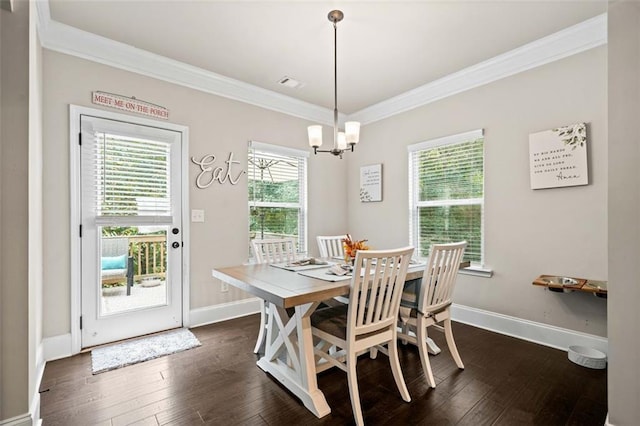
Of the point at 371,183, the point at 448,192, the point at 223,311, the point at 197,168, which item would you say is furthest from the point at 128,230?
the point at 448,192

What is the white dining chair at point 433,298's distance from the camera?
2.16 meters

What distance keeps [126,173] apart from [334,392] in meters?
2.59

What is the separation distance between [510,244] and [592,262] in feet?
2.03

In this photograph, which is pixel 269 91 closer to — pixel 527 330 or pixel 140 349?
pixel 140 349

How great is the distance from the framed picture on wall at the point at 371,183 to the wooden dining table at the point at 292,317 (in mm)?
2042

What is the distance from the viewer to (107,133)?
2.83m

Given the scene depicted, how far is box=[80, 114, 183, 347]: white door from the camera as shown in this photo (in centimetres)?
274

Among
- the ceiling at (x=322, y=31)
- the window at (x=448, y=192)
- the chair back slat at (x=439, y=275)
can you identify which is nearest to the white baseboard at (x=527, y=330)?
the window at (x=448, y=192)

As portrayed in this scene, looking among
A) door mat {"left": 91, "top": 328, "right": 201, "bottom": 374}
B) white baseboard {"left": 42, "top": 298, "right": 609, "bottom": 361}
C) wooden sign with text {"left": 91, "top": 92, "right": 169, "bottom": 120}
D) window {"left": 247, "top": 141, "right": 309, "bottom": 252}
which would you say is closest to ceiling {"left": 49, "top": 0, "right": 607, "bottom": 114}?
wooden sign with text {"left": 91, "top": 92, "right": 169, "bottom": 120}

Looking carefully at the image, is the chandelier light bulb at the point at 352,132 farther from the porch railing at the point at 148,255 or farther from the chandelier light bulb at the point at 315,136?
the porch railing at the point at 148,255

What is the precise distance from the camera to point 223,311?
350 centimetres

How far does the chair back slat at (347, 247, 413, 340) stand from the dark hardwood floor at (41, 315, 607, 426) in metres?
0.51

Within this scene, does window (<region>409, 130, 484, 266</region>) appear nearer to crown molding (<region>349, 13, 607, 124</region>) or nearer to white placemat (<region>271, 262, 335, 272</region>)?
crown molding (<region>349, 13, 607, 124</region>)

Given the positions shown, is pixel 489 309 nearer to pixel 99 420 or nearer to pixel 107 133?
pixel 99 420
